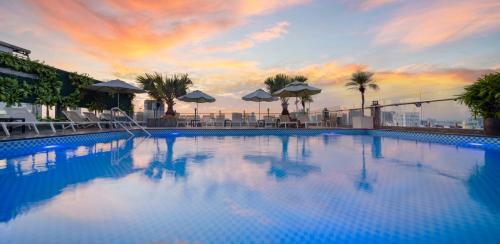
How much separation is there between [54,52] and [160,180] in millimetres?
10622

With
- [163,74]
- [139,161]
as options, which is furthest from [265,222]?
[163,74]

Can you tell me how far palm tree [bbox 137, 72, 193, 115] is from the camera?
16.2m

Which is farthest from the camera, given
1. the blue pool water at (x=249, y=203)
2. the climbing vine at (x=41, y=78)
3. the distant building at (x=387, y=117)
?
the distant building at (x=387, y=117)

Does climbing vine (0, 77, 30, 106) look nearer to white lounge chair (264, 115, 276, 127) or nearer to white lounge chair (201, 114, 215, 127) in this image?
white lounge chair (201, 114, 215, 127)

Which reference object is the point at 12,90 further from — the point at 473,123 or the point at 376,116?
the point at 473,123

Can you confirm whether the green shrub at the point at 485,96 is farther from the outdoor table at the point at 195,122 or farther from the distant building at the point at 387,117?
the outdoor table at the point at 195,122

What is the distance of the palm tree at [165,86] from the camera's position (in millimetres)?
16188

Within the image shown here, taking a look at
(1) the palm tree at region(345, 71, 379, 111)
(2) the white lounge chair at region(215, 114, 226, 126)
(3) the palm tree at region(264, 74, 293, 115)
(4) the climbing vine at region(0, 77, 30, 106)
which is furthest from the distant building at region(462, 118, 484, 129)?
(4) the climbing vine at region(0, 77, 30, 106)

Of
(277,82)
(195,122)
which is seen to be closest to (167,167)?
(195,122)

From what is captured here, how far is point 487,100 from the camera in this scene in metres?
7.03

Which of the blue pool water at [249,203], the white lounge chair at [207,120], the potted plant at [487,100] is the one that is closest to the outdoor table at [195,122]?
the white lounge chair at [207,120]

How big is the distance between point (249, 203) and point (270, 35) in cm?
1007

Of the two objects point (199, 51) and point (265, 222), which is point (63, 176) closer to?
point (265, 222)

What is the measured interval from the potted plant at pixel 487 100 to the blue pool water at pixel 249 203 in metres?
3.78
